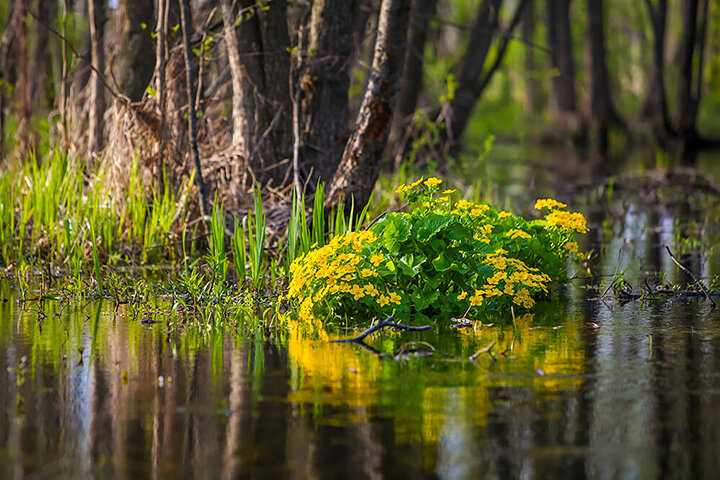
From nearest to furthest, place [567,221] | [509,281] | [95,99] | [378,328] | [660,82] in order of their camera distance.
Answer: [378,328] < [509,281] < [567,221] < [95,99] < [660,82]

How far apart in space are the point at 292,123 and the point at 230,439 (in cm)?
593

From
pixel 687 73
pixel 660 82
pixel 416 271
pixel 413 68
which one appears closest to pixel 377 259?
pixel 416 271

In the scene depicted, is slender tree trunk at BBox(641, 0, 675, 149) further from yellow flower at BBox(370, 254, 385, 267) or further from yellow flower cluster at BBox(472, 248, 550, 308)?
yellow flower at BBox(370, 254, 385, 267)

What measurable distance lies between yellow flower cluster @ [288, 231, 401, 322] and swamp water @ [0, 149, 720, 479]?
32cm

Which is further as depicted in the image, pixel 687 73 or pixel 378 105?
pixel 687 73

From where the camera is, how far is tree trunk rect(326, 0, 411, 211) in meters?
8.02

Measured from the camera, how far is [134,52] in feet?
32.5

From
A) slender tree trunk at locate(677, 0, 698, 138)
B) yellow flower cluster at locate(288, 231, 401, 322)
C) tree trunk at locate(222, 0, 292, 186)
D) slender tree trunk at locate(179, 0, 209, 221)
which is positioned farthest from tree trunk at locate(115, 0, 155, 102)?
slender tree trunk at locate(677, 0, 698, 138)

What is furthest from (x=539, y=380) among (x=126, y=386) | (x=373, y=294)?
(x=126, y=386)

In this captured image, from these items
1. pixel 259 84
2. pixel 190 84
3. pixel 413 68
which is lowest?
pixel 190 84

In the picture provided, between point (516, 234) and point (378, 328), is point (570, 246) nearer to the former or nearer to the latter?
point (516, 234)

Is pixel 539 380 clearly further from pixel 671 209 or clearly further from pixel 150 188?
pixel 671 209

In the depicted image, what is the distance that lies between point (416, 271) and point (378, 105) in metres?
2.49

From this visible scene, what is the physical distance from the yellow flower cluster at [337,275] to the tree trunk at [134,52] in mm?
4506
